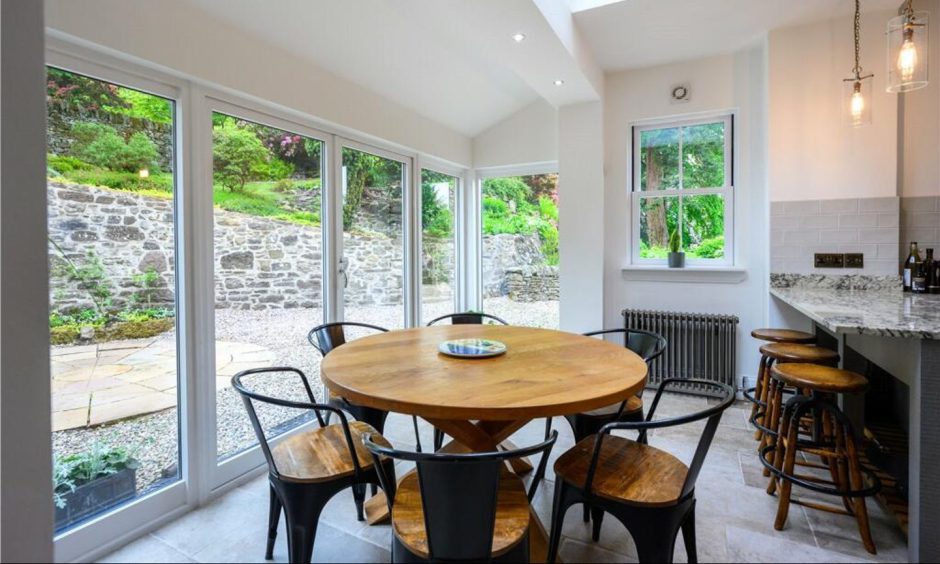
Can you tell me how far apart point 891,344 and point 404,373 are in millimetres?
1799

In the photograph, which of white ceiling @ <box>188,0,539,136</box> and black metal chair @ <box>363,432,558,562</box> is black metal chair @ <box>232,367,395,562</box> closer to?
black metal chair @ <box>363,432,558,562</box>

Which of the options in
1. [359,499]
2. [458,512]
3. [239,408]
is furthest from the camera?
[239,408]

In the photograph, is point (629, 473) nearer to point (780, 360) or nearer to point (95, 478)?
point (780, 360)

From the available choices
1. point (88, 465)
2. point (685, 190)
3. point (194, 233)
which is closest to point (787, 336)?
point (685, 190)

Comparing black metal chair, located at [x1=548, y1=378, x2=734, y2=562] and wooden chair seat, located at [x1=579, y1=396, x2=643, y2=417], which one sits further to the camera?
wooden chair seat, located at [x1=579, y1=396, x2=643, y2=417]

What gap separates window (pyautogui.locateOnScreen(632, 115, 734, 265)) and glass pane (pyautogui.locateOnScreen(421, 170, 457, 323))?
1.77 meters

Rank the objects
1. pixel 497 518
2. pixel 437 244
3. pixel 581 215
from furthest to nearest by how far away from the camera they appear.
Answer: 1. pixel 437 244
2. pixel 581 215
3. pixel 497 518

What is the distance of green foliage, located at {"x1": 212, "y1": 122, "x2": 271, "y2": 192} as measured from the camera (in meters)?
2.06

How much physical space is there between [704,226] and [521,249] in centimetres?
165

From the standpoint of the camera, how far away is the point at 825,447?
1906 millimetres

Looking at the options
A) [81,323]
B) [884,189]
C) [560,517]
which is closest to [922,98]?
[884,189]

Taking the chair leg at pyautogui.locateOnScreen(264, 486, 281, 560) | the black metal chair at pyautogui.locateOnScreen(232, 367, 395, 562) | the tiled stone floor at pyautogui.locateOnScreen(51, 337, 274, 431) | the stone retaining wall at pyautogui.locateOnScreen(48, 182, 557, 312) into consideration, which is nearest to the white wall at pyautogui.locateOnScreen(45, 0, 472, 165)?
the stone retaining wall at pyautogui.locateOnScreen(48, 182, 557, 312)

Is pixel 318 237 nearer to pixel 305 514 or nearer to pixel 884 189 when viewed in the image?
pixel 305 514

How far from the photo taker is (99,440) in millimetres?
1483
